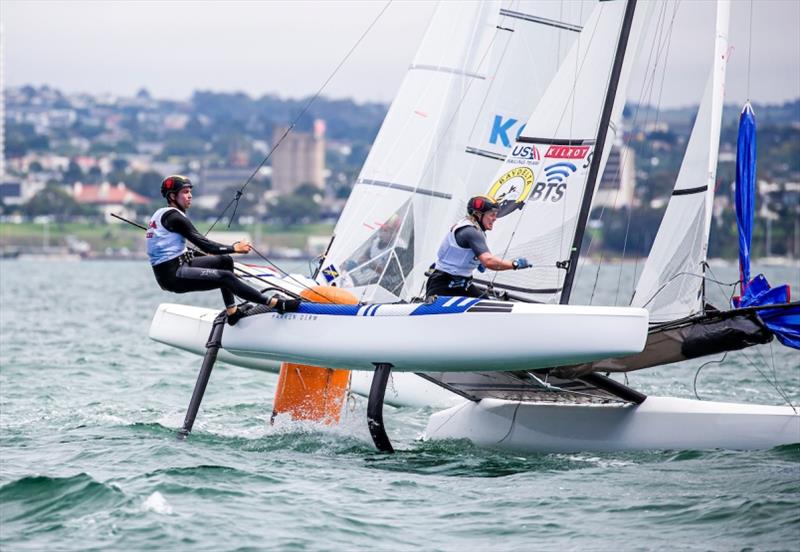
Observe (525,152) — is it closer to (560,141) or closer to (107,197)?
(560,141)

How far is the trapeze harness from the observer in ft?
27.3

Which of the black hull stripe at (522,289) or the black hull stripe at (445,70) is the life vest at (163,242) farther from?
the black hull stripe at (445,70)

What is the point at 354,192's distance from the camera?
11781mm

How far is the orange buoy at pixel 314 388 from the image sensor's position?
30.1 ft

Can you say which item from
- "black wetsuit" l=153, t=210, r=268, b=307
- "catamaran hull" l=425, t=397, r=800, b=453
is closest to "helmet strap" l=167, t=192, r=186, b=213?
"black wetsuit" l=153, t=210, r=268, b=307

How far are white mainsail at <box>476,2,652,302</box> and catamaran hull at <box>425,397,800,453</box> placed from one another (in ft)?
2.56

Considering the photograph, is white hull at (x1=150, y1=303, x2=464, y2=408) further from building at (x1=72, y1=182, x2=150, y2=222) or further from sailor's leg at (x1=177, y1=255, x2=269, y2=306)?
building at (x1=72, y1=182, x2=150, y2=222)

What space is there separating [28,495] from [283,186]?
11302cm

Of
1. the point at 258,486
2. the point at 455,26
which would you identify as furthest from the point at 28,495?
the point at 455,26

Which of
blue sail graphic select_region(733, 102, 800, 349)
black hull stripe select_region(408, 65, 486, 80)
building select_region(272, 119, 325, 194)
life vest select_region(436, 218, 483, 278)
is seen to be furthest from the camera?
building select_region(272, 119, 325, 194)

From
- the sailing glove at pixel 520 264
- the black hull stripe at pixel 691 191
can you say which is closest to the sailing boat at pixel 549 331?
the black hull stripe at pixel 691 191

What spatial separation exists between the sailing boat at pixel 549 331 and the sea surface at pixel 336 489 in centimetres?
27

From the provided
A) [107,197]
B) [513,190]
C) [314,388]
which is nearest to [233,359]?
[314,388]

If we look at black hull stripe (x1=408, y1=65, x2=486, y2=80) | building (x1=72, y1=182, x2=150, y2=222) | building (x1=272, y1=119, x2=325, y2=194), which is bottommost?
black hull stripe (x1=408, y1=65, x2=486, y2=80)
